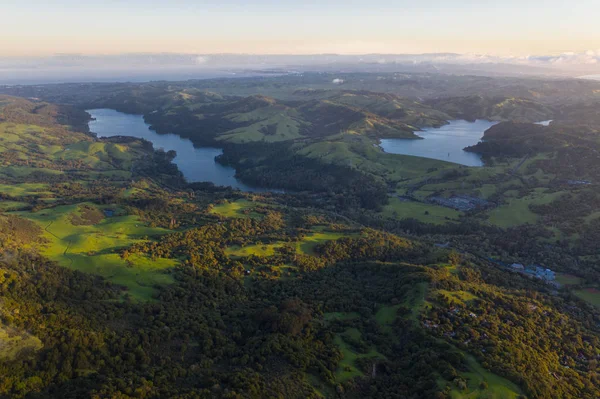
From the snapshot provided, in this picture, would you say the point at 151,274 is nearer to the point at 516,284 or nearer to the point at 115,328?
the point at 115,328

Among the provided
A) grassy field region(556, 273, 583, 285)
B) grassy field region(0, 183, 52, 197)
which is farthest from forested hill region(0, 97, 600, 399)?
grassy field region(0, 183, 52, 197)

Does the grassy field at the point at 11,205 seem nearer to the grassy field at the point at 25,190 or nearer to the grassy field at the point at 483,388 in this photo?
the grassy field at the point at 25,190

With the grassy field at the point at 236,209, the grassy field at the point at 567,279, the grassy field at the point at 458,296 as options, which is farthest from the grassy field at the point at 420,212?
the grassy field at the point at 458,296

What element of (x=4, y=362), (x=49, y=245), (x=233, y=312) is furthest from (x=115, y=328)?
(x=49, y=245)

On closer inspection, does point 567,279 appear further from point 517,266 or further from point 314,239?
point 314,239

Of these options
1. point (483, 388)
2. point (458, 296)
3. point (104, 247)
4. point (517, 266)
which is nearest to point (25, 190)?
point (104, 247)

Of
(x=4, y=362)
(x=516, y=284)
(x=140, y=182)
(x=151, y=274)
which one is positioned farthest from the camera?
(x=140, y=182)
